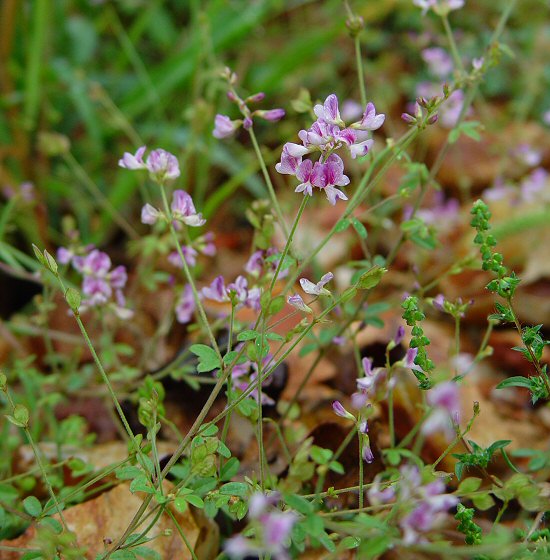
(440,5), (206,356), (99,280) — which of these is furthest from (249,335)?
(440,5)

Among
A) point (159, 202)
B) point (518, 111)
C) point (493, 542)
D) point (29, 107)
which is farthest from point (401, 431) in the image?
point (518, 111)

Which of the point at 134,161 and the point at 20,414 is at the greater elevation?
the point at 134,161

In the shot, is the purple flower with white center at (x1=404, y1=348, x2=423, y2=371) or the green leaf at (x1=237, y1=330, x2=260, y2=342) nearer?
the green leaf at (x1=237, y1=330, x2=260, y2=342)

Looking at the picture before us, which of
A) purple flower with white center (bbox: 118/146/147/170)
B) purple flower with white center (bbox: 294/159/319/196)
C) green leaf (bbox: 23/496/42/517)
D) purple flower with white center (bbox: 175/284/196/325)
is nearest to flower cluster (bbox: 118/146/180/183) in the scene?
purple flower with white center (bbox: 118/146/147/170)

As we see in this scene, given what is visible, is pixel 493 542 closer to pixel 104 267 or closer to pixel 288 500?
pixel 288 500

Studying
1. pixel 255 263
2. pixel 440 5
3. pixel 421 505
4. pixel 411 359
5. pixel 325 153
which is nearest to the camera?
pixel 421 505

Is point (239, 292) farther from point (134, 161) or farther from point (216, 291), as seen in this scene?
point (134, 161)

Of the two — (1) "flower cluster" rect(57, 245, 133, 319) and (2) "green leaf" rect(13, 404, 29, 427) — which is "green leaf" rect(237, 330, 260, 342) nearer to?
(2) "green leaf" rect(13, 404, 29, 427)
